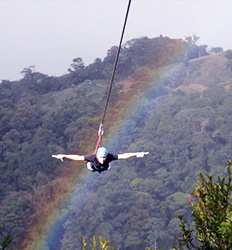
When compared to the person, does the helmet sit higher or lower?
higher

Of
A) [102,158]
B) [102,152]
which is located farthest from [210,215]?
[102,152]

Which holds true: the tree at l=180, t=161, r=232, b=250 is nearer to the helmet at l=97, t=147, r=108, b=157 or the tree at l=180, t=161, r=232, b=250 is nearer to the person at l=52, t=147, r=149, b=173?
the person at l=52, t=147, r=149, b=173

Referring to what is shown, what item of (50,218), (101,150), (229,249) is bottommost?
(50,218)

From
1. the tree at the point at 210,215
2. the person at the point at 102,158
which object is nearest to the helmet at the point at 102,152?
the person at the point at 102,158

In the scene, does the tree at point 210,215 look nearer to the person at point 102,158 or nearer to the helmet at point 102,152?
the person at point 102,158

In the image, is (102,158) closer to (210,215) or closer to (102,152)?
(102,152)

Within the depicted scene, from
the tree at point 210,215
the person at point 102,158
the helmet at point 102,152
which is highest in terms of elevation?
the helmet at point 102,152

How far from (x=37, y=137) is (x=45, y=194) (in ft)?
65.3

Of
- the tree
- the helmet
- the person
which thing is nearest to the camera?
the helmet

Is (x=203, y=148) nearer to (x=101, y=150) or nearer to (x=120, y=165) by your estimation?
(x=120, y=165)

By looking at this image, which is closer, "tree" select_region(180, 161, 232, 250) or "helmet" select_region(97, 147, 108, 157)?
"helmet" select_region(97, 147, 108, 157)

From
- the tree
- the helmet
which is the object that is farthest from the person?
the tree

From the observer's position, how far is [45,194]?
18600cm

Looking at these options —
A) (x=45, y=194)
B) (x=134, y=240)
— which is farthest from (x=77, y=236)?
(x=45, y=194)
